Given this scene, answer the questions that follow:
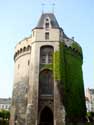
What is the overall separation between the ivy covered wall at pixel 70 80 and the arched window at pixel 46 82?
1270 millimetres

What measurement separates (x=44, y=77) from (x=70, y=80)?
4.41 meters

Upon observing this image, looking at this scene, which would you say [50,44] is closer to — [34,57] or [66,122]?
[34,57]

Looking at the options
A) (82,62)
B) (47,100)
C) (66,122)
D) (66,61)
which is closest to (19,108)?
(47,100)

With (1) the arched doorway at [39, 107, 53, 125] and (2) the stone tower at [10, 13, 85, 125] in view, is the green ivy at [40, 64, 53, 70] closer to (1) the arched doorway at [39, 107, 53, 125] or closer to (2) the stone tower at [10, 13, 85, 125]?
(2) the stone tower at [10, 13, 85, 125]

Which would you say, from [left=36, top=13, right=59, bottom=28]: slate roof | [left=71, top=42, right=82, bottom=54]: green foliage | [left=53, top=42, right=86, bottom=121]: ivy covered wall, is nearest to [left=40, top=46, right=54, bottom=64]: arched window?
[left=53, top=42, right=86, bottom=121]: ivy covered wall

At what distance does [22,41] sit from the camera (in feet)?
138

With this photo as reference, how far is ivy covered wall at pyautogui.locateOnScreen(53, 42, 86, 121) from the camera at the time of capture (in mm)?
36312

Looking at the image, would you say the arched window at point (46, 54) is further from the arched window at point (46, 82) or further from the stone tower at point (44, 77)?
the arched window at point (46, 82)

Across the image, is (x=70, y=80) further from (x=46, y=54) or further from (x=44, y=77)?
(x=46, y=54)

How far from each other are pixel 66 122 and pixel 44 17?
1948 centimetres

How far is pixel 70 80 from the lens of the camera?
38.8 m

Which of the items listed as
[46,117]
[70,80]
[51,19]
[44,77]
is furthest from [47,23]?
[46,117]

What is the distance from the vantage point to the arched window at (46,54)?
38.2m

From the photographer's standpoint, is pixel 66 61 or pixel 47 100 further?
pixel 66 61
